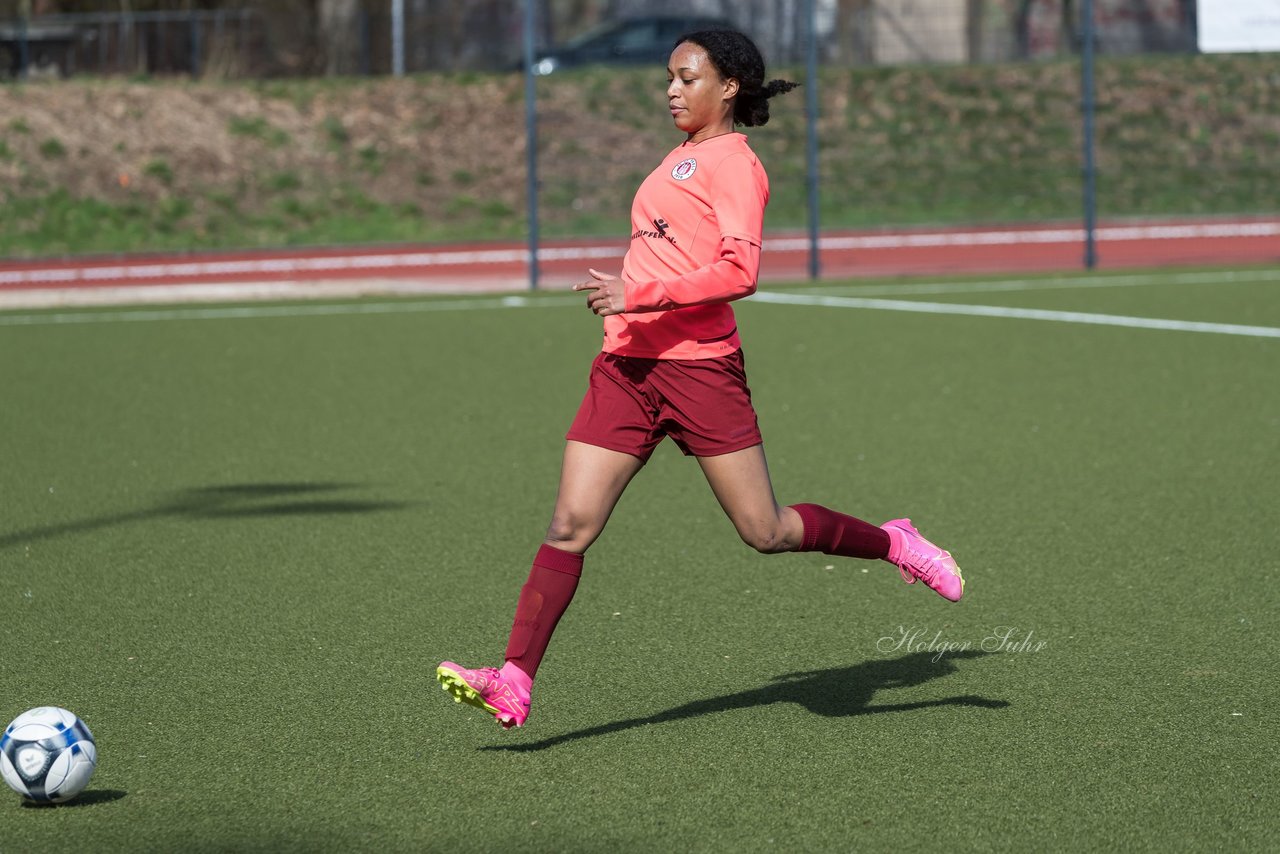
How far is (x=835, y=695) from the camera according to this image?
5.26 meters

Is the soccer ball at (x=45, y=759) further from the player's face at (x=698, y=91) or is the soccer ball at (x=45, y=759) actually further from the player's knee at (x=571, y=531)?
the player's face at (x=698, y=91)

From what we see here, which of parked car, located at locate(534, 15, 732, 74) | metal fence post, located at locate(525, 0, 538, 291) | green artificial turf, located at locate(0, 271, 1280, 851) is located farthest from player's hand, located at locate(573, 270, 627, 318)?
parked car, located at locate(534, 15, 732, 74)

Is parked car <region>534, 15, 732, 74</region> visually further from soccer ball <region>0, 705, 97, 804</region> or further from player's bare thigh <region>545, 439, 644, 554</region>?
soccer ball <region>0, 705, 97, 804</region>

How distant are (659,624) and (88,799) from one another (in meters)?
2.21

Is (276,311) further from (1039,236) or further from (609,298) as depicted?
(609,298)

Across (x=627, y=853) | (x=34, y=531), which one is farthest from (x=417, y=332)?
(x=627, y=853)

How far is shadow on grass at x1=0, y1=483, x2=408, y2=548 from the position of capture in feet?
25.8

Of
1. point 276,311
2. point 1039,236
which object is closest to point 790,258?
point 1039,236

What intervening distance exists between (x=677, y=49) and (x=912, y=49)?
25453 mm

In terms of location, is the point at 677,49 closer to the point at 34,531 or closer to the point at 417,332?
the point at 34,531

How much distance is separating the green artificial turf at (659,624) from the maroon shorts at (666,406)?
0.81m

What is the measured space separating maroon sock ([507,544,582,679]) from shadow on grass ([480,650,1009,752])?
0.91 feet

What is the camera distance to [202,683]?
215 inches

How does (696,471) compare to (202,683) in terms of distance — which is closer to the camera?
(202,683)
